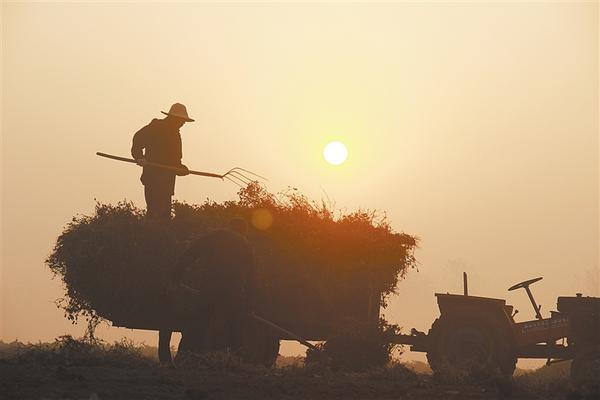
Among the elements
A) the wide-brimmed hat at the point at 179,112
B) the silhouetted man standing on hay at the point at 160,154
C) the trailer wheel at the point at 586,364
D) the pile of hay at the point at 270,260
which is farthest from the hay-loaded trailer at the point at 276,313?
the wide-brimmed hat at the point at 179,112

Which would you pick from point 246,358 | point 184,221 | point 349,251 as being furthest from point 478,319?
point 184,221

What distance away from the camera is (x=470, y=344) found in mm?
11641

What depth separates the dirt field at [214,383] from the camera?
764cm

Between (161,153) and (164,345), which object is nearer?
(164,345)

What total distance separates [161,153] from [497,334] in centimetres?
569

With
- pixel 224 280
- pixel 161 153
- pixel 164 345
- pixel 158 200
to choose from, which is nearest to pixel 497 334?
pixel 224 280

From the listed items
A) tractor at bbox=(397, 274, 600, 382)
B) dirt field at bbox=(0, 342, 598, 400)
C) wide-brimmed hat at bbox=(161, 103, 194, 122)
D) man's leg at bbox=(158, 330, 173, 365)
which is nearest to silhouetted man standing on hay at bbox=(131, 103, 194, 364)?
wide-brimmed hat at bbox=(161, 103, 194, 122)

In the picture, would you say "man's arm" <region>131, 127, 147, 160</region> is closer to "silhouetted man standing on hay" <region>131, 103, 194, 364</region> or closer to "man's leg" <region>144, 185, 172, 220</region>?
→ "silhouetted man standing on hay" <region>131, 103, 194, 364</region>

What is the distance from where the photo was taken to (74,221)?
37.6 feet

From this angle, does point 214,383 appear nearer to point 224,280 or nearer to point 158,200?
point 224,280

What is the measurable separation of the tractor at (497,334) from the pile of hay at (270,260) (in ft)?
2.82

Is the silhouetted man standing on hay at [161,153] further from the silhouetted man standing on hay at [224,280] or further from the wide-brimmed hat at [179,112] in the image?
the silhouetted man standing on hay at [224,280]

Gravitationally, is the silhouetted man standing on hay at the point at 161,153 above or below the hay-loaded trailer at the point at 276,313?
above

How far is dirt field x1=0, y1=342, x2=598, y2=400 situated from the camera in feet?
25.1
